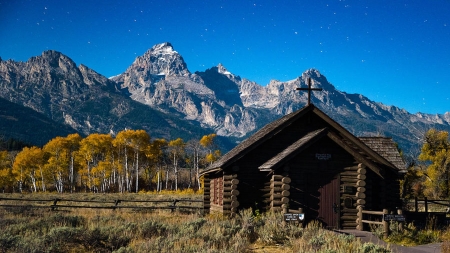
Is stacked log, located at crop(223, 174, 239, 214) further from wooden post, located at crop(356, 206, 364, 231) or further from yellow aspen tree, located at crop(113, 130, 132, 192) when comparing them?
yellow aspen tree, located at crop(113, 130, 132, 192)

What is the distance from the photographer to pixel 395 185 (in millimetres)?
22328

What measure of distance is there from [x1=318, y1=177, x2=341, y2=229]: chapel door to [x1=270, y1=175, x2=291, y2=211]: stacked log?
1.56 metres

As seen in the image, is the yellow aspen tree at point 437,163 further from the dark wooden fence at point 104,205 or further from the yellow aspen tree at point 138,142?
the yellow aspen tree at point 138,142

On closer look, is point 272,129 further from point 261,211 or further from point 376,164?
point 376,164

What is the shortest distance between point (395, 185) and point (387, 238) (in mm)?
7681

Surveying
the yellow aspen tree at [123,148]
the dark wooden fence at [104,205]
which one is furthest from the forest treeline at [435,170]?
the yellow aspen tree at [123,148]

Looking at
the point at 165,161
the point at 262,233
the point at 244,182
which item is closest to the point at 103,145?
the point at 165,161

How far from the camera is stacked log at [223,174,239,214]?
Result: 20.0 m

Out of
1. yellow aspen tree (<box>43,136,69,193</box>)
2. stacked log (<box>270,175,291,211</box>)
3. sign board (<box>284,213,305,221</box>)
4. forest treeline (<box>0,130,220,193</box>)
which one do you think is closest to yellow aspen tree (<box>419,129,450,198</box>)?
stacked log (<box>270,175,291,211</box>)

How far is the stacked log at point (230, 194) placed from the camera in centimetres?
1998

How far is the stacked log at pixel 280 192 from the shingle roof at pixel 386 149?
22.1 ft

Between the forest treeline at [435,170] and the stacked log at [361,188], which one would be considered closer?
the stacked log at [361,188]

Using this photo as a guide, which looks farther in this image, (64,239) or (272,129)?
(272,129)

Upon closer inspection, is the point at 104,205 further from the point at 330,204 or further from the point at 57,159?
the point at 57,159
